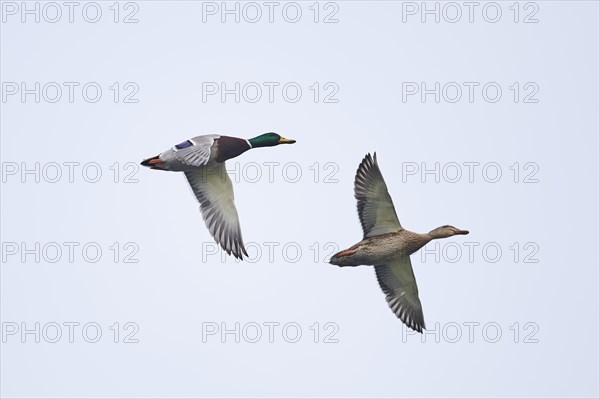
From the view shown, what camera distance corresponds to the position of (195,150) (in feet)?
52.1

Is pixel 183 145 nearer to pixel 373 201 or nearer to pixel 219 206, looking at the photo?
pixel 219 206

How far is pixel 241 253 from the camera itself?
17516mm

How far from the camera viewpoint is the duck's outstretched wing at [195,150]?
1583 cm

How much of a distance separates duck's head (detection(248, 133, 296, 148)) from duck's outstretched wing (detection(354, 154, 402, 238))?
63.9 inches

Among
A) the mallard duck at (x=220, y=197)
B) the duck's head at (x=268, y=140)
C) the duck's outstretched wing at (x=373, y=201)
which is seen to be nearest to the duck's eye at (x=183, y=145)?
the mallard duck at (x=220, y=197)

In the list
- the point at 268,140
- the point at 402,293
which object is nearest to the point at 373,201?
the point at 402,293

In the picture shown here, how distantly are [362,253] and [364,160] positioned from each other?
1344 millimetres

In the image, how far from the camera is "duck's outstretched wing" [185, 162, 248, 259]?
1745 centimetres

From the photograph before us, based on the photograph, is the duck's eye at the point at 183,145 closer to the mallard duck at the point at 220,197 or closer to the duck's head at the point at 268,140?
the mallard duck at the point at 220,197

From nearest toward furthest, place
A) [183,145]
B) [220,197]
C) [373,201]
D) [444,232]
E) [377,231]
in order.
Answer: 1. [373,201]
2. [377,231]
3. [183,145]
4. [444,232]
5. [220,197]

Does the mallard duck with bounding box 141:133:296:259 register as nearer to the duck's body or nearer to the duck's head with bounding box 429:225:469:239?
the duck's body

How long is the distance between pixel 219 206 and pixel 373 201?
295 centimetres

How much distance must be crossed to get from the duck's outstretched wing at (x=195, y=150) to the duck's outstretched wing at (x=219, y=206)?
4.34ft

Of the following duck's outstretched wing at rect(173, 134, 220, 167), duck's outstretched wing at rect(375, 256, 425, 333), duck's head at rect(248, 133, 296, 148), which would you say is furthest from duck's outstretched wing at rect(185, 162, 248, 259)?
duck's outstretched wing at rect(375, 256, 425, 333)
